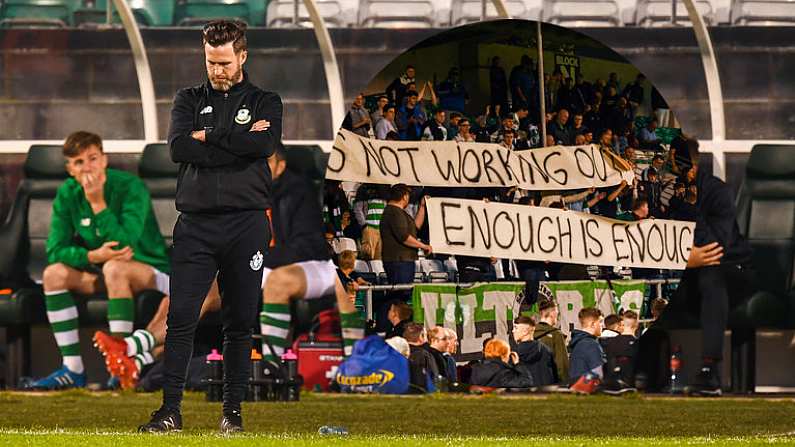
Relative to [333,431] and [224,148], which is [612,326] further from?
[224,148]

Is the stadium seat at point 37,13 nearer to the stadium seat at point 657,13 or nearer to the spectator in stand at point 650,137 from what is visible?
the stadium seat at point 657,13

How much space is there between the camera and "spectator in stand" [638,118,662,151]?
1027cm

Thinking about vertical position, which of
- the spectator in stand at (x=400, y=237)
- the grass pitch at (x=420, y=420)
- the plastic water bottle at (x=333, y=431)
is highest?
the spectator in stand at (x=400, y=237)

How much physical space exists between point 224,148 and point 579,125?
12.0ft

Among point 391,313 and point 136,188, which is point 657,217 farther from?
point 136,188

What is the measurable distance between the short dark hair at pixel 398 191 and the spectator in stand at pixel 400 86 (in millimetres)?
538

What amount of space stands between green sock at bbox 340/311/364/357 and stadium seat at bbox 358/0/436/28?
6.71 ft

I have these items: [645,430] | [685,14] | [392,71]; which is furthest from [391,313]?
[685,14]

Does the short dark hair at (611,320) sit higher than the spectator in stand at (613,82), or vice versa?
the spectator in stand at (613,82)

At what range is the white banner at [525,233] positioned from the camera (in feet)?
32.9

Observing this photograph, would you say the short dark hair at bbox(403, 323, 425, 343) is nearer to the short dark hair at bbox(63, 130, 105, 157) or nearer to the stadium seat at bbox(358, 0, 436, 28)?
the stadium seat at bbox(358, 0, 436, 28)

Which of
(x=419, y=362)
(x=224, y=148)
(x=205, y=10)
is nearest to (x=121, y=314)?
(x=205, y=10)

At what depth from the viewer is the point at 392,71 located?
10281 mm

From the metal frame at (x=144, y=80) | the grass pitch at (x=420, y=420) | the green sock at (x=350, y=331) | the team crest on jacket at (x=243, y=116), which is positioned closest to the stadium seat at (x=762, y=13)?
the grass pitch at (x=420, y=420)
